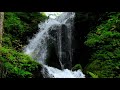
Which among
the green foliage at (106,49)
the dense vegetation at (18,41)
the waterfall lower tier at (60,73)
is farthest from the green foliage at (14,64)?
the green foliage at (106,49)

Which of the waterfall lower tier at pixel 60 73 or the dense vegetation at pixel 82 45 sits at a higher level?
the dense vegetation at pixel 82 45

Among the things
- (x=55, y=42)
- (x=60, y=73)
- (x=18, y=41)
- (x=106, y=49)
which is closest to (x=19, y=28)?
(x=18, y=41)

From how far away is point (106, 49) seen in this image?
41.1 ft

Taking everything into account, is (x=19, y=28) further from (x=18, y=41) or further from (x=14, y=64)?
(x=14, y=64)

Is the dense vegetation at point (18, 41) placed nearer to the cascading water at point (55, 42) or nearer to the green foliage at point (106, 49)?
the cascading water at point (55, 42)

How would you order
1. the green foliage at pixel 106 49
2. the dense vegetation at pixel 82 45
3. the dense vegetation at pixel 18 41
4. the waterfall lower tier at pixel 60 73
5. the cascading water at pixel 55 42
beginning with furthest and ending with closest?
1. the cascading water at pixel 55 42
2. the waterfall lower tier at pixel 60 73
3. the green foliage at pixel 106 49
4. the dense vegetation at pixel 82 45
5. the dense vegetation at pixel 18 41

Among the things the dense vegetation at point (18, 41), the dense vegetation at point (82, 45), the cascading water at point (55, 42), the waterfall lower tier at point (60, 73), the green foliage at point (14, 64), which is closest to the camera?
the green foliage at point (14, 64)

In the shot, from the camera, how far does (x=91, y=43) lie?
42.2 feet

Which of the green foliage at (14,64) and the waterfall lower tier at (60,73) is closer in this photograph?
the green foliage at (14,64)

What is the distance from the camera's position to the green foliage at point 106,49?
448 inches

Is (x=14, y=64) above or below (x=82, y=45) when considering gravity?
below

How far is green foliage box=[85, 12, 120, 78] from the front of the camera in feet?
37.3

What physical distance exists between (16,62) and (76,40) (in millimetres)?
6792
